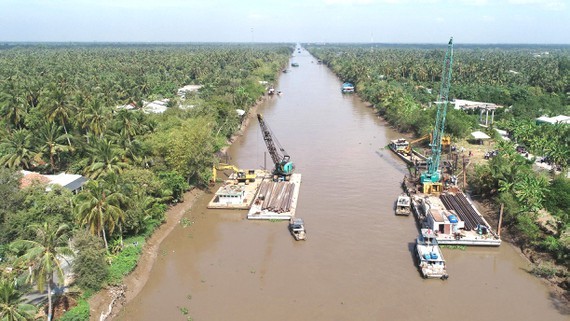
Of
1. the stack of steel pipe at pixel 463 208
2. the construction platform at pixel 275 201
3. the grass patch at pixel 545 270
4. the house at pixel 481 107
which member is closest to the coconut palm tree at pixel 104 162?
the construction platform at pixel 275 201

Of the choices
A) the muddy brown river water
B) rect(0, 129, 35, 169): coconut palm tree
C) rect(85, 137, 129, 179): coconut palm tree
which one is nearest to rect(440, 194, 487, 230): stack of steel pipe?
the muddy brown river water

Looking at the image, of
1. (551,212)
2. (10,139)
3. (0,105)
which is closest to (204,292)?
(551,212)

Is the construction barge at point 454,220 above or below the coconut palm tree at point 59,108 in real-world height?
below

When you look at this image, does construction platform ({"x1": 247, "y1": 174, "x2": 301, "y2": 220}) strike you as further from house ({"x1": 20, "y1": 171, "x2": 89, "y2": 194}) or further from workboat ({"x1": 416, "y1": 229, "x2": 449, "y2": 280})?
house ({"x1": 20, "y1": 171, "x2": 89, "y2": 194})

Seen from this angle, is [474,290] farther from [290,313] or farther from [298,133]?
[298,133]

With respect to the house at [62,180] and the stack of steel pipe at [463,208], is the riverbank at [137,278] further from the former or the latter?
the stack of steel pipe at [463,208]

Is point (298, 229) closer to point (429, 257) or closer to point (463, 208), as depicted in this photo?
point (429, 257)

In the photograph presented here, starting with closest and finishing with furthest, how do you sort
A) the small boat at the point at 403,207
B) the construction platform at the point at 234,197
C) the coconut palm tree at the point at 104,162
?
1. the coconut palm tree at the point at 104,162
2. the small boat at the point at 403,207
3. the construction platform at the point at 234,197
